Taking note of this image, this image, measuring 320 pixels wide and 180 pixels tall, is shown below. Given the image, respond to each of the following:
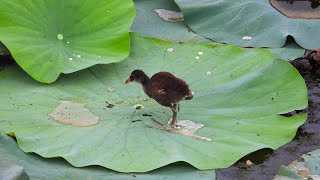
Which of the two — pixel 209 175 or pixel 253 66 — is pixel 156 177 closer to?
pixel 209 175

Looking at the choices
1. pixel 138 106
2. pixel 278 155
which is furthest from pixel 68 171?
pixel 278 155

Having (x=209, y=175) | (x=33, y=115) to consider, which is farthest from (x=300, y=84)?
(x=33, y=115)

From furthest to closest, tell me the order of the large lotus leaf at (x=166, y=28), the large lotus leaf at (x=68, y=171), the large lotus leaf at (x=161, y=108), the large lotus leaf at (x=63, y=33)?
the large lotus leaf at (x=166, y=28) < the large lotus leaf at (x=63, y=33) < the large lotus leaf at (x=161, y=108) < the large lotus leaf at (x=68, y=171)

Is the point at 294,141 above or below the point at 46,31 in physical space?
below

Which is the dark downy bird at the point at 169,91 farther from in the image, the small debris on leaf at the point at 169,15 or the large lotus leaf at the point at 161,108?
the small debris on leaf at the point at 169,15

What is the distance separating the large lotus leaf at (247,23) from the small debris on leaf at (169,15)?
117 mm

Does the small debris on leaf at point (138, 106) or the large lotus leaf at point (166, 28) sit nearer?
the small debris on leaf at point (138, 106)

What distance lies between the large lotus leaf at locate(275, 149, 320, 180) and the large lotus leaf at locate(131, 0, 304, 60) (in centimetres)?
91

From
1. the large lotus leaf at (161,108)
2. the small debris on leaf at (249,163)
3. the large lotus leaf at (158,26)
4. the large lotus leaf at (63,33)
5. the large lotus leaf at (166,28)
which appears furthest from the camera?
the large lotus leaf at (158,26)

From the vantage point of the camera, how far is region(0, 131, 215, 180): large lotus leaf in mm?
2998

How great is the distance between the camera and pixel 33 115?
3.43 meters

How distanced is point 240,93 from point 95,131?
31.0 inches

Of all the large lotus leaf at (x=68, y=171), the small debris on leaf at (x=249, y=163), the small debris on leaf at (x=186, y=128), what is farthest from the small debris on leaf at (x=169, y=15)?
the large lotus leaf at (x=68, y=171)

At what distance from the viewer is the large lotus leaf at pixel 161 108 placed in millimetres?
3146
